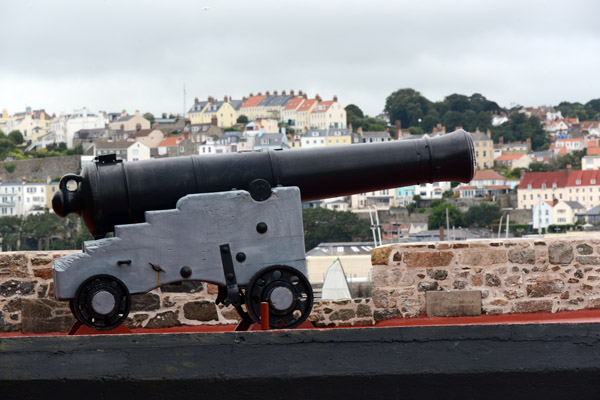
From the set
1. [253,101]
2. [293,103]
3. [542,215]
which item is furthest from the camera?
[253,101]

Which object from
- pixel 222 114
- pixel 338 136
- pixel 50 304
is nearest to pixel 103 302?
pixel 50 304

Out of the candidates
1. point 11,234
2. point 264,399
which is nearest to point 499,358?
point 264,399

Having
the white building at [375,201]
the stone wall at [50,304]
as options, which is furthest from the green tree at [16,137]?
the stone wall at [50,304]

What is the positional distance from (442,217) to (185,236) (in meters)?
106

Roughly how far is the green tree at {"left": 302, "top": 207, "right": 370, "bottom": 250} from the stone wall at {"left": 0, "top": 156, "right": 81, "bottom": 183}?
4267 cm

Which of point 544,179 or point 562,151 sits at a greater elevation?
point 562,151

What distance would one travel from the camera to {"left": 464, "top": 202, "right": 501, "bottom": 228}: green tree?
369 ft

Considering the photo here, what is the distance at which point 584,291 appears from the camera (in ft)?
19.6

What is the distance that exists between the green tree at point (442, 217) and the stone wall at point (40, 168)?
44894 mm

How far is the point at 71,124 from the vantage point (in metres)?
166

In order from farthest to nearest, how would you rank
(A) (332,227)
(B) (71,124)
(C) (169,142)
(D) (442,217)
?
1. (B) (71,124)
2. (C) (169,142)
3. (D) (442,217)
4. (A) (332,227)

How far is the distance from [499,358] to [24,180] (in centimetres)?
13586

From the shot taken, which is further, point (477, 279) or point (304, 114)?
point (304, 114)

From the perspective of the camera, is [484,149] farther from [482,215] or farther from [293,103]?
[482,215]
